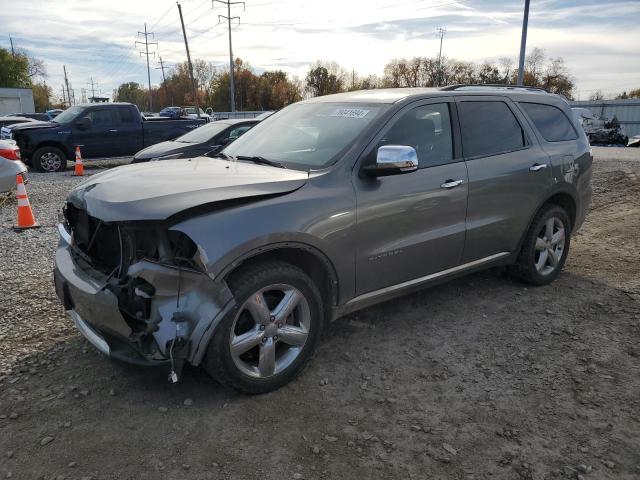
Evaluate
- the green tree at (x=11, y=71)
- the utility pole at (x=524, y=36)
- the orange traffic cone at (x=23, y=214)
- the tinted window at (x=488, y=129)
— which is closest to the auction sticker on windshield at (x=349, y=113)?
the tinted window at (x=488, y=129)

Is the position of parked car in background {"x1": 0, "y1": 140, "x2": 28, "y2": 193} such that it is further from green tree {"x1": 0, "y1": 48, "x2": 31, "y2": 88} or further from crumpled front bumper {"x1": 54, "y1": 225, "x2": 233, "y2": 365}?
green tree {"x1": 0, "y1": 48, "x2": 31, "y2": 88}

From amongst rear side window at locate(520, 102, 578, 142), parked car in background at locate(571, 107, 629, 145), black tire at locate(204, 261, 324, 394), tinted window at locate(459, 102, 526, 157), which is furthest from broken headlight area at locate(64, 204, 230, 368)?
parked car in background at locate(571, 107, 629, 145)

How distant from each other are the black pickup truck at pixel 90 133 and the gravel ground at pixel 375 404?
35.9 ft

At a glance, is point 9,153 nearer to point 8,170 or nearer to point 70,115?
point 8,170

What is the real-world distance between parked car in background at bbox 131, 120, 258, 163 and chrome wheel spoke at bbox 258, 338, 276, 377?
6805 mm

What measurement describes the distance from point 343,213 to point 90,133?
1330 cm

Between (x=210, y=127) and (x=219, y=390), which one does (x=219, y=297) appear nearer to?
(x=219, y=390)

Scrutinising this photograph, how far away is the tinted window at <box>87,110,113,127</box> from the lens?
47.8ft

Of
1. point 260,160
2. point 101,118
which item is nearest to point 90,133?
point 101,118

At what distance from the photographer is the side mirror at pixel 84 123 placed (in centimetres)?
1424

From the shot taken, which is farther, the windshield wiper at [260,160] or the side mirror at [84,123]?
the side mirror at [84,123]

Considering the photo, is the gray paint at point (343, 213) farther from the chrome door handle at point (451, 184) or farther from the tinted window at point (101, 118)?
the tinted window at point (101, 118)

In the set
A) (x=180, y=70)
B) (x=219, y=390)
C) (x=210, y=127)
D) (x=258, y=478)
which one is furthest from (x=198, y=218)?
(x=180, y=70)

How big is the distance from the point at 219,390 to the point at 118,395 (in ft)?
1.97
